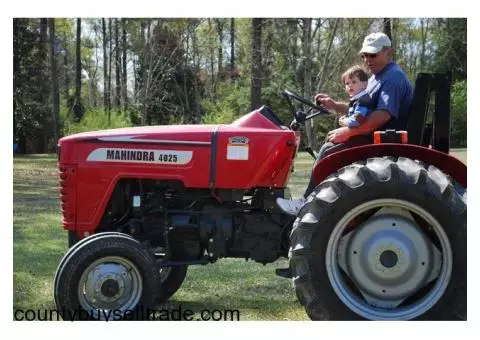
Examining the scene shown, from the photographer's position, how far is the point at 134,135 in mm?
4648

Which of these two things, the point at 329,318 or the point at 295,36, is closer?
the point at 329,318

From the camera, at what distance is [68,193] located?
478 cm

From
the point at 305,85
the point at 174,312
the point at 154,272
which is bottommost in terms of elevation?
the point at 174,312

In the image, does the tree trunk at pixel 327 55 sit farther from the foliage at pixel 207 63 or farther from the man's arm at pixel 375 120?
the man's arm at pixel 375 120

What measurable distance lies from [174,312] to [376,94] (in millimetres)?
2260

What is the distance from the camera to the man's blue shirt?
4500 mm

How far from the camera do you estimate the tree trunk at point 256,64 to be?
22830mm

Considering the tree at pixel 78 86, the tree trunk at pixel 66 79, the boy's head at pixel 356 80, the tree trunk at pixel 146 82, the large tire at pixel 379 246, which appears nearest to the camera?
the large tire at pixel 379 246

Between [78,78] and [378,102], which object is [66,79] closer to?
[78,78]

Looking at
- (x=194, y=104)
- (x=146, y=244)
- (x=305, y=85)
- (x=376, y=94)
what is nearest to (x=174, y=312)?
(x=146, y=244)

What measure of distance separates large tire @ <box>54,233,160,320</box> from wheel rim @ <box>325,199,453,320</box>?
50.0 inches

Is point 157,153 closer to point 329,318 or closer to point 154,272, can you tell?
point 154,272

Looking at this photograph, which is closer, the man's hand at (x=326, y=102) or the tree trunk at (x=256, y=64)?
the man's hand at (x=326, y=102)

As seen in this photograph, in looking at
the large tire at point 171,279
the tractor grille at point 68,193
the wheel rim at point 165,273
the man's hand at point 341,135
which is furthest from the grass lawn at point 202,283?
the man's hand at point 341,135
